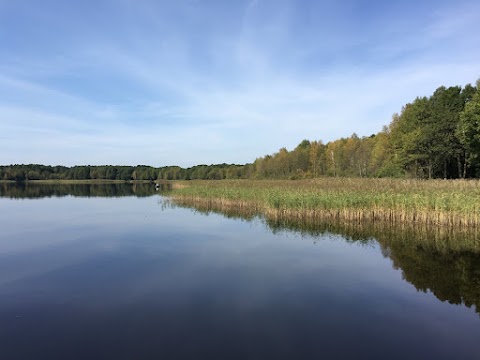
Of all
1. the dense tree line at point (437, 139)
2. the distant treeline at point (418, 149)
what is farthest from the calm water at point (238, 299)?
the distant treeline at point (418, 149)

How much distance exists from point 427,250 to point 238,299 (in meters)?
8.76

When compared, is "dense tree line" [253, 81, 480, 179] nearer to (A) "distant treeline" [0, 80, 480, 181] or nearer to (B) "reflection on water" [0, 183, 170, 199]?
(A) "distant treeline" [0, 80, 480, 181]

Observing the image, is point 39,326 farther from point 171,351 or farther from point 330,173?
point 330,173

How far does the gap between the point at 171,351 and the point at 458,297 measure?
7396 mm

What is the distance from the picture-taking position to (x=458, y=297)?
890 cm

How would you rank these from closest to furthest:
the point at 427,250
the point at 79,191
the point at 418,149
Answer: the point at 427,250 → the point at 418,149 → the point at 79,191

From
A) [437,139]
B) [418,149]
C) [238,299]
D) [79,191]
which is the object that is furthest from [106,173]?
[238,299]

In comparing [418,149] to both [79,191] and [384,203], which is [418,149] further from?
[79,191]

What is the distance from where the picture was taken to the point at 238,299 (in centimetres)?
886

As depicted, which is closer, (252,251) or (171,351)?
(171,351)

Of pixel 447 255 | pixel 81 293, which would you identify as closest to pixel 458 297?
pixel 447 255

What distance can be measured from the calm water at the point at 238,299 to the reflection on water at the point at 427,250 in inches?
2.8

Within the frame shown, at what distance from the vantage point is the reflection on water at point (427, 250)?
9.64 metres

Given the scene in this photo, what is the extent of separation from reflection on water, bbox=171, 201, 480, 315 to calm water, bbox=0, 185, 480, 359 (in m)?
0.07
